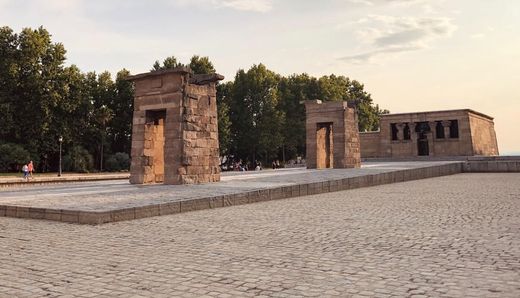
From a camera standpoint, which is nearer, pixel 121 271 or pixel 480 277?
pixel 480 277

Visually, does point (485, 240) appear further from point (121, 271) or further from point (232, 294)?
point (121, 271)

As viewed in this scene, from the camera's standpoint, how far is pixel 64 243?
684 cm

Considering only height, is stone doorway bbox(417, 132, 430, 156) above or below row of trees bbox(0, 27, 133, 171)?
below

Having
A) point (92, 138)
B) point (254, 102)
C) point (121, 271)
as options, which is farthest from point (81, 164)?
point (121, 271)

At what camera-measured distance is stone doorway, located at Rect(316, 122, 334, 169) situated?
29000mm

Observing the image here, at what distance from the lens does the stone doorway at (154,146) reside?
1731 cm

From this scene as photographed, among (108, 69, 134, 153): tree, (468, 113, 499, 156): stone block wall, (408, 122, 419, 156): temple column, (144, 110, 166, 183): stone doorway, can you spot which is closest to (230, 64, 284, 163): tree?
(108, 69, 134, 153): tree

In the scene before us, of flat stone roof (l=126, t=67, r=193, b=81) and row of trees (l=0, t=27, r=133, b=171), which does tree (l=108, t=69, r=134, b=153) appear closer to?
row of trees (l=0, t=27, r=133, b=171)

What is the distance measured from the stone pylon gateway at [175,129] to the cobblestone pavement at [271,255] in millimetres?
6611

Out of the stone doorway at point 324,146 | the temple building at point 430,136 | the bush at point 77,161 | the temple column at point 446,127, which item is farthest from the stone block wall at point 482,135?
the bush at point 77,161

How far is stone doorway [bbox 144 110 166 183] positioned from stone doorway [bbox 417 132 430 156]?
3443 centimetres

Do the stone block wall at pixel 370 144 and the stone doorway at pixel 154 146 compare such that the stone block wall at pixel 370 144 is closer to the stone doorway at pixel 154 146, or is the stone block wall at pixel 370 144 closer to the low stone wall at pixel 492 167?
the low stone wall at pixel 492 167

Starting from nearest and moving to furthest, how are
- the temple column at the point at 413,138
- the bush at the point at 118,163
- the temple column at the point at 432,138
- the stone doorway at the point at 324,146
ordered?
the stone doorway at the point at 324,146 < the bush at the point at 118,163 < the temple column at the point at 432,138 < the temple column at the point at 413,138

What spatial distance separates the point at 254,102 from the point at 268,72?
193 inches
